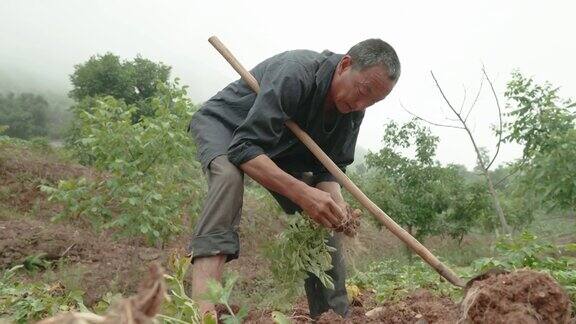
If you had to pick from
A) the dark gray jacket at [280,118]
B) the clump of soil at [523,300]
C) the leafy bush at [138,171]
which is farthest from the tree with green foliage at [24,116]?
the clump of soil at [523,300]

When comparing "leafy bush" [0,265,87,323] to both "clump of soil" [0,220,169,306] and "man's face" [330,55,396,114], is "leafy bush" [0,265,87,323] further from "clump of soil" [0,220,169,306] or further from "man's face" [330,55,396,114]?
"man's face" [330,55,396,114]

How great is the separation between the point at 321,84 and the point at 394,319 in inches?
50.9

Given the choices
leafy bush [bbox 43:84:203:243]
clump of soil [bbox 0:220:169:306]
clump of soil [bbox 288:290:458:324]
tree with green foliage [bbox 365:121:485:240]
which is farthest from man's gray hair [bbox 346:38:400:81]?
tree with green foliage [bbox 365:121:485:240]

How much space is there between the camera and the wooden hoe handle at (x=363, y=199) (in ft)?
8.78

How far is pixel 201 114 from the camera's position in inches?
117

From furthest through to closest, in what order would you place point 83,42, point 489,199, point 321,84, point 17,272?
1. point 83,42
2. point 489,199
3. point 17,272
4. point 321,84

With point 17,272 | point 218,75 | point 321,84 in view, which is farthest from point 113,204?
point 218,75

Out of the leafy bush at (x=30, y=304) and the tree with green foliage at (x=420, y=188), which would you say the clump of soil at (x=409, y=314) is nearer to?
the leafy bush at (x=30, y=304)

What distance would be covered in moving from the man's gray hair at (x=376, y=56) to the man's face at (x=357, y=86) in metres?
0.03

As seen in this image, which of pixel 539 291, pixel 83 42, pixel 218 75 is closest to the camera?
pixel 539 291

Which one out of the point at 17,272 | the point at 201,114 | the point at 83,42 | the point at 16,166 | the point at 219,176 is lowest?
the point at 219,176

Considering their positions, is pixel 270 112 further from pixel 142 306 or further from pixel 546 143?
pixel 546 143

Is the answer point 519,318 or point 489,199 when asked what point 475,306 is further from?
point 489,199

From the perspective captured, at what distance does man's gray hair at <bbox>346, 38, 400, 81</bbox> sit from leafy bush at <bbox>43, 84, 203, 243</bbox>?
3113 millimetres
